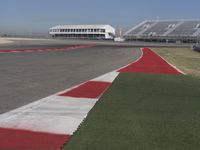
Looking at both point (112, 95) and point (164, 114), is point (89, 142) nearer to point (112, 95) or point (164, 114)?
point (164, 114)

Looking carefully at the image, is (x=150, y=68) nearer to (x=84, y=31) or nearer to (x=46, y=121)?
(x=46, y=121)

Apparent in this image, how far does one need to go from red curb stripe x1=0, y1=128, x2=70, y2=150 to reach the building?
455ft

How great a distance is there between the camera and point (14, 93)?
10008 millimetres

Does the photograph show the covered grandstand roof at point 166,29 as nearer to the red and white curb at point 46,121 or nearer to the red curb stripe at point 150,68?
the red curb stripe at point 150,68

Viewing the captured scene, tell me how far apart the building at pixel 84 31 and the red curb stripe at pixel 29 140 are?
455 feet

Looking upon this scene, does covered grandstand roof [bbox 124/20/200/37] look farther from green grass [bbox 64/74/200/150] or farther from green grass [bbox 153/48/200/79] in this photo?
green grass [bbox 64/74/200/150]

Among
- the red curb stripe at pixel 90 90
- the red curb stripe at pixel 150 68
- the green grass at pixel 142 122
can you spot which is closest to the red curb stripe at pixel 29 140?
the green grass at pixel 142 122

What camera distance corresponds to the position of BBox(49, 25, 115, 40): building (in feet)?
481

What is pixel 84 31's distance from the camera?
150 m

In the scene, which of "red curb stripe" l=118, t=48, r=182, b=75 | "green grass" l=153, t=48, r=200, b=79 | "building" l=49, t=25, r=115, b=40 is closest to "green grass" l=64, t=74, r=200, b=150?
"red curb stripe" l=118, t=48, r=182, b=75

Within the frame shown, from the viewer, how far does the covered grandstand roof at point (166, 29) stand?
386 ft

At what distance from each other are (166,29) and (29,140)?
122452 millimetres

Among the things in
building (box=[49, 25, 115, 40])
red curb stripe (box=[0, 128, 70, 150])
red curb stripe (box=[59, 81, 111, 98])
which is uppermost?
red curb stripe (box=[0, 128, 70, 150])

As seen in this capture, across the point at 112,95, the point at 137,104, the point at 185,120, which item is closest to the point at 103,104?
the point at 137,104
